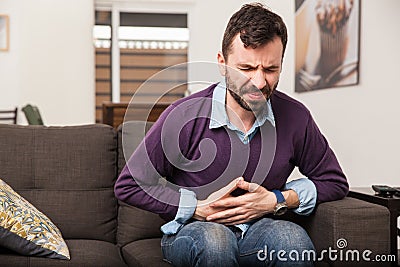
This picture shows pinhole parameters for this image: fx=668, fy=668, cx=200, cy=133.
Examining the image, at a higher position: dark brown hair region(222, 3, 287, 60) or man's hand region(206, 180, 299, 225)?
dark brown hair region(222, 3, 287, 60)

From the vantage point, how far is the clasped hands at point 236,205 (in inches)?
73.7

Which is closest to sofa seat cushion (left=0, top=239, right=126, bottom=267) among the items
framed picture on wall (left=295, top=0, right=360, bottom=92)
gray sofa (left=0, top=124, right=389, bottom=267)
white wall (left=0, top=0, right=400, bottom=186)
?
gray sofa (left=0, top=124, right=389, bottom=267)

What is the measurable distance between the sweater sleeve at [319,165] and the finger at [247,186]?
23 cm

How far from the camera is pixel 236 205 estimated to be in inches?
73.8

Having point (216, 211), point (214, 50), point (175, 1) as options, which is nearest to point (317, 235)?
point (216, 211)

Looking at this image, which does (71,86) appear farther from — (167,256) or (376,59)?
(167,256)

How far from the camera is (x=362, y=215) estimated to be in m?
1.93

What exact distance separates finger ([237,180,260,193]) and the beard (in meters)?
0.22

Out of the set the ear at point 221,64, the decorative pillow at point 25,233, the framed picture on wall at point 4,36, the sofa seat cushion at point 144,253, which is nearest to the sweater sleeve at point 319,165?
the ear at point 221,64

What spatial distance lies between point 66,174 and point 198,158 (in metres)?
0.74

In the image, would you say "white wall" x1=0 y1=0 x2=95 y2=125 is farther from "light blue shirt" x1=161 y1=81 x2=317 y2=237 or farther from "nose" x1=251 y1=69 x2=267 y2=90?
"nose" x1=251 y1=69 x2=267 y2=90

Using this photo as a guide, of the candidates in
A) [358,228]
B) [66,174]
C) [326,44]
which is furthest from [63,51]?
[358,228]

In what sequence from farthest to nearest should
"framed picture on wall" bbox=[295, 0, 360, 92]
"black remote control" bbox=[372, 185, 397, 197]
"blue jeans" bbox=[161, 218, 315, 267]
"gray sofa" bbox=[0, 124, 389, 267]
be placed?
"framed picture on wall" bbox=[295, 0, 360, 92] → "gray sofa" bbox=[0, 124, 389, 267] → "black remote control" bbox=[372, 185, 397, 197] → "blue jeans" bbox=[161, 218, 315, 267]

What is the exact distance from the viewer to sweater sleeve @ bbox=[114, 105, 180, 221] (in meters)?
1.92
